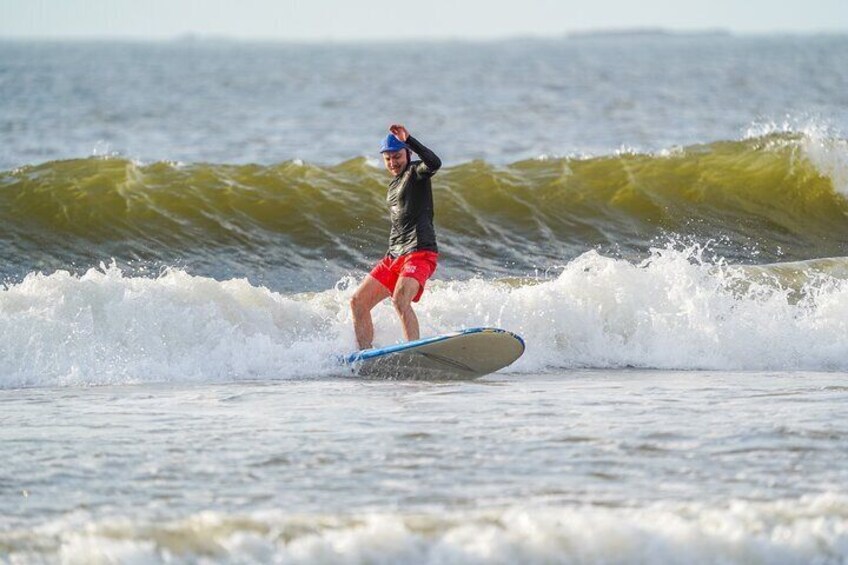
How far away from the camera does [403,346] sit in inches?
423

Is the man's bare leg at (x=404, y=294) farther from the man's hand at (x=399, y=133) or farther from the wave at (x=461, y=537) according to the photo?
the wave at (x=461, y=537)

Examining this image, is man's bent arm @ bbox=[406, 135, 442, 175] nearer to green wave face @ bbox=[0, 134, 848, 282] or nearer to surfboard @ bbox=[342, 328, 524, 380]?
surfboard @ bbox=[342, 328, 524, 380]

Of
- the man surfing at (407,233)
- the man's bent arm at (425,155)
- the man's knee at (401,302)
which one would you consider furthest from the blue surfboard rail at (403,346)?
the man's bent arm at (425,155)

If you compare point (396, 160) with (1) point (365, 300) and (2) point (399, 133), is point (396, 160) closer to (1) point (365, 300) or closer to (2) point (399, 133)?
(2) point (399, 133)

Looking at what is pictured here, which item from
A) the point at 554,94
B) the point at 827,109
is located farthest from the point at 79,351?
the point at 554,94

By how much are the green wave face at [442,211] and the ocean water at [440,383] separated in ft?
0.21

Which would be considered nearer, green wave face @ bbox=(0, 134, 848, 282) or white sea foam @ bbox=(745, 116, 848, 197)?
green wave face @ bbox=(0, 134, 848, 282)

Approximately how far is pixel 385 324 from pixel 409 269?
1.79 meters

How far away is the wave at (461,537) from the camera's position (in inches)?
243

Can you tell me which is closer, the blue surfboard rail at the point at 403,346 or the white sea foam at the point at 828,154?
the blue surfboard rail at the point at 403,346

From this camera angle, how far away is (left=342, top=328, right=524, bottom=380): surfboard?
417 inches

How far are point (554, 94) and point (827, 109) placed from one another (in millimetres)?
15044

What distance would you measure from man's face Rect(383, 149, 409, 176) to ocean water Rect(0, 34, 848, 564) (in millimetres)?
1800

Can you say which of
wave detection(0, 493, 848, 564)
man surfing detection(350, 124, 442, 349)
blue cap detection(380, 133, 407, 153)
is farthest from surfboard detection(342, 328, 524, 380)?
wave detection(0, 493, 848, 564)
